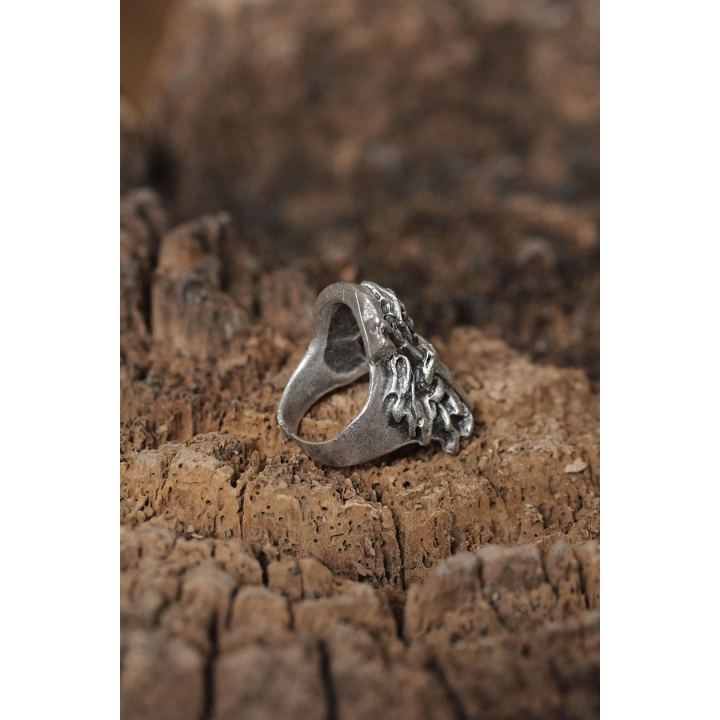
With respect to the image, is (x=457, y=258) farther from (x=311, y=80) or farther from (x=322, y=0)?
(x=322, y=0)

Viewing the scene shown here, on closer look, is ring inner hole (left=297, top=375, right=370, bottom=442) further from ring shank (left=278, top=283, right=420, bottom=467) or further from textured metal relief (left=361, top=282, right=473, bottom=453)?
textured metal relief (left=361, top=282, right=473, bottom=453)

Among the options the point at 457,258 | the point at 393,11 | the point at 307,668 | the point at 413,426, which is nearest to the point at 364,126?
the point at 393,11

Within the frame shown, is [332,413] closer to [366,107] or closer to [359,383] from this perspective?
[359,383]

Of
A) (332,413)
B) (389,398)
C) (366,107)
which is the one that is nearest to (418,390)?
(389,398)

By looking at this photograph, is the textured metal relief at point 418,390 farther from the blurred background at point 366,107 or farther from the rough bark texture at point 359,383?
the blurred background at point 366,107

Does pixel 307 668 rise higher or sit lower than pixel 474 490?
lower

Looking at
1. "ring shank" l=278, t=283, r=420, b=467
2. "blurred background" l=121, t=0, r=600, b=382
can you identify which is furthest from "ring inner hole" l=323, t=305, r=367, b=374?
"blurred background" l=121, t=0, r=600, b=382

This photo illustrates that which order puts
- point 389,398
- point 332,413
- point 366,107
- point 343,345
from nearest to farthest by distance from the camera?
1. point 389,398
2. point 332,413
3. point 343,345
4. point 366,107
